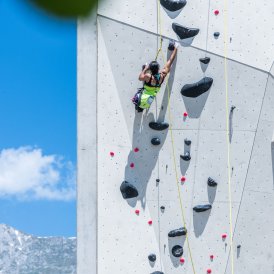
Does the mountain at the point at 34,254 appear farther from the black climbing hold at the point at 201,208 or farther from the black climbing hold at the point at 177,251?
the black climbing hold at the point at 201,208

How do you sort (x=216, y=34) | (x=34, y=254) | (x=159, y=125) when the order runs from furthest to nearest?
(x=34, y=254), (x=216, y=34), (x=159, y=125)

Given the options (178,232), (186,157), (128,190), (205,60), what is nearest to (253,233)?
(178,232)

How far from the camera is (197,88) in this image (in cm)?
567

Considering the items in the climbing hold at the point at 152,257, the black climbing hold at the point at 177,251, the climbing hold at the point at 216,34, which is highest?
the climbing hold at the point at 216,34

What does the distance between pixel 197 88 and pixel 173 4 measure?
32.3 inches

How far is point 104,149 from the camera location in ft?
18.6

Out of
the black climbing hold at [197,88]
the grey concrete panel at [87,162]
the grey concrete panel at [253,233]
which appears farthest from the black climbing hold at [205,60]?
the grey concrete panel at [253,233]

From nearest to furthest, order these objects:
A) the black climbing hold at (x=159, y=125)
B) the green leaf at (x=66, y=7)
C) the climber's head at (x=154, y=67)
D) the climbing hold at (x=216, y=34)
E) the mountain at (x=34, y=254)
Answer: the green leaf at (x=66, y=7) < the climber's head at (x=154, y=67) < the black climbing hold at (x=159, y=125) < the climbing hold at (x=216, y=34) < the mountain at (x=34, y=254)

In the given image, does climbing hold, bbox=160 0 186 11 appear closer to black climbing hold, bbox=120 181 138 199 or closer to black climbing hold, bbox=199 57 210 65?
black climbing hold, bbox=199 57 210 65

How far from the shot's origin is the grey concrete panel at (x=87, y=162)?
18.6ft

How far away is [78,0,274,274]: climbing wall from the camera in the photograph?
18.7 feet

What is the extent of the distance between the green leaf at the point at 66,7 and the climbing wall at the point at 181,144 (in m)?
3.62

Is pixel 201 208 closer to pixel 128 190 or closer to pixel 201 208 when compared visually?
pixel 201 208

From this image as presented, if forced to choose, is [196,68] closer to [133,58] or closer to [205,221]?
[133,58]
